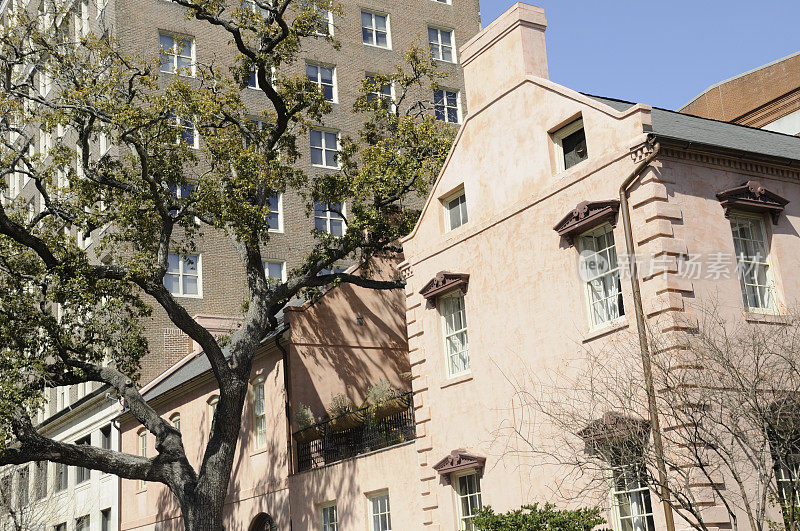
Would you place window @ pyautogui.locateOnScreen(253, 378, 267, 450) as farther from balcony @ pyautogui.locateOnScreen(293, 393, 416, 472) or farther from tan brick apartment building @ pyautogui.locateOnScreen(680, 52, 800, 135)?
tan brick apartment building @ pyautogui.locateOnScreen(680, 52, 800, 135)

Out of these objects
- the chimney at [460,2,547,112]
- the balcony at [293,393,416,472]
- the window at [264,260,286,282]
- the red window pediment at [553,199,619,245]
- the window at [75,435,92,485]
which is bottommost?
the balcony at [293,393,416,472]

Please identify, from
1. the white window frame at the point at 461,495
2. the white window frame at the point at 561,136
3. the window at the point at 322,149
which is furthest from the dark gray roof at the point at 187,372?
the white window frame at the point at 561,136

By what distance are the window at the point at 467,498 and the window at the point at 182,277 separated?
22.3m

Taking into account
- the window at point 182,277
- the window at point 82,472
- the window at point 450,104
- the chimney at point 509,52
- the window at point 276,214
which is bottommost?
the window at point 82,472

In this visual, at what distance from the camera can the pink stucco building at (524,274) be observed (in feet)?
53.5

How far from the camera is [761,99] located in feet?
121

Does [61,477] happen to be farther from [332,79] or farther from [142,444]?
[332,79]

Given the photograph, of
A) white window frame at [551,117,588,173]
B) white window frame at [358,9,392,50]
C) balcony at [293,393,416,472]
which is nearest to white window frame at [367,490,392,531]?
balcony at [293,393,416,472]

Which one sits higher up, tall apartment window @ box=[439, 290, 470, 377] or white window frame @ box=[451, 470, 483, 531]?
tall apartment window @ box=[439, 290, 470, 377]

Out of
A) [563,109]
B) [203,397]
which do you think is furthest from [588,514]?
[203,397]

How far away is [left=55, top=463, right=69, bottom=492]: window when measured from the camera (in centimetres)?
4331

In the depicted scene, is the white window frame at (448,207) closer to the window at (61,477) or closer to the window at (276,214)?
the window at (276,214)

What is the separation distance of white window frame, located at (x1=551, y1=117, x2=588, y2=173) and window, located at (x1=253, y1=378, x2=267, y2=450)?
548 inches

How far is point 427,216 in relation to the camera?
2241 centimetres
